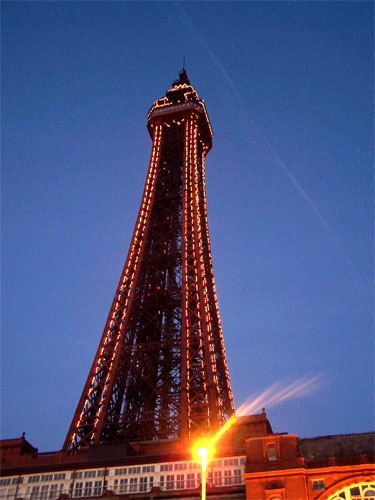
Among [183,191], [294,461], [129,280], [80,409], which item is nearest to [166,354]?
[129,280]

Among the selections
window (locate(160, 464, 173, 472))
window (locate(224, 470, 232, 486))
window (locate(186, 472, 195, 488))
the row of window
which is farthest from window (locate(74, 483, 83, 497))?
window (locate(224, 470, 232, 486))

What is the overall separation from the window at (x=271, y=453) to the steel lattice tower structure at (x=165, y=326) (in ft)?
35.6

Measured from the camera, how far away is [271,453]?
117 feet

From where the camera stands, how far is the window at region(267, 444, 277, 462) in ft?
116

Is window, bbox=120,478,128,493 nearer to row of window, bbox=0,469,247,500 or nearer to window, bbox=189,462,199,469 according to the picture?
row of window, bbox=0,469,247,500

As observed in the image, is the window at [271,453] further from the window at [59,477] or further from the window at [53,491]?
the window at [53,491]

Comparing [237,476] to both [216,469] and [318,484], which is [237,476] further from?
[318,484]

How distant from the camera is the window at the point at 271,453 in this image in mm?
35500

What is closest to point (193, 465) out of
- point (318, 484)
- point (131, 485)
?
point (131, 485)

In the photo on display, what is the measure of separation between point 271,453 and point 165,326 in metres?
29.2

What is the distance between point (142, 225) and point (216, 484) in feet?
118

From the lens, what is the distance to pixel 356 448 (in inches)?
1399

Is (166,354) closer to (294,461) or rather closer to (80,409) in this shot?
(80,409)

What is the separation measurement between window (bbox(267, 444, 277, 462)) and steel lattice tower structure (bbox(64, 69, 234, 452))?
10844mm
